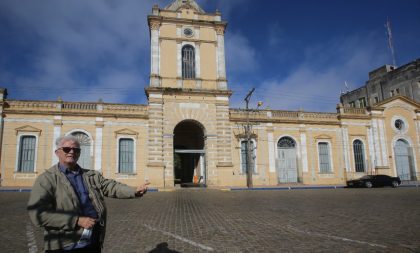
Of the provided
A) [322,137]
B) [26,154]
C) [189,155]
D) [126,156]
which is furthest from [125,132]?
[322,137]

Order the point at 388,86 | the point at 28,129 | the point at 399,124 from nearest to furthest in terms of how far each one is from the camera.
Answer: the point at 28,129 → the point at 399,124 → the point at 388,86

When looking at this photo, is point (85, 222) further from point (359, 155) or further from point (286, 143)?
point (359, 155)

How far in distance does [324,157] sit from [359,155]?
3.59 m

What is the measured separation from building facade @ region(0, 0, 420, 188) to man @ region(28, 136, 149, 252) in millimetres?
19659

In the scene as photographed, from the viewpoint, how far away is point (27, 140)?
22047 mm

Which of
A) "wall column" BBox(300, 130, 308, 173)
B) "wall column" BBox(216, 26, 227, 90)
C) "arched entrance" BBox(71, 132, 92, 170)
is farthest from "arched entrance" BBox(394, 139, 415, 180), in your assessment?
"arched entrance" BBox(71, 132, 92, 170)

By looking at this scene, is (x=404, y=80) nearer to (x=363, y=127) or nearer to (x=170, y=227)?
(x=363, y=127)

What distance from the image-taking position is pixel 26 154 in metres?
21.9

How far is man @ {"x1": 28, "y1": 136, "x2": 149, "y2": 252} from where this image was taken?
8.68 ft

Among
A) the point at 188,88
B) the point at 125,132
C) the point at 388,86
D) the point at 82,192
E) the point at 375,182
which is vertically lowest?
the point at 375,182

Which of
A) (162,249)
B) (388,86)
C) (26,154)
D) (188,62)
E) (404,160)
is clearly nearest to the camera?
(162,249)

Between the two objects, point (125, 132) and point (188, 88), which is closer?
point (125, 132)

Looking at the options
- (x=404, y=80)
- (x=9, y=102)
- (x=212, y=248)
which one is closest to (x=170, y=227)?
(x=212, y=248)

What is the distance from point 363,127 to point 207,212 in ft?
78.2
